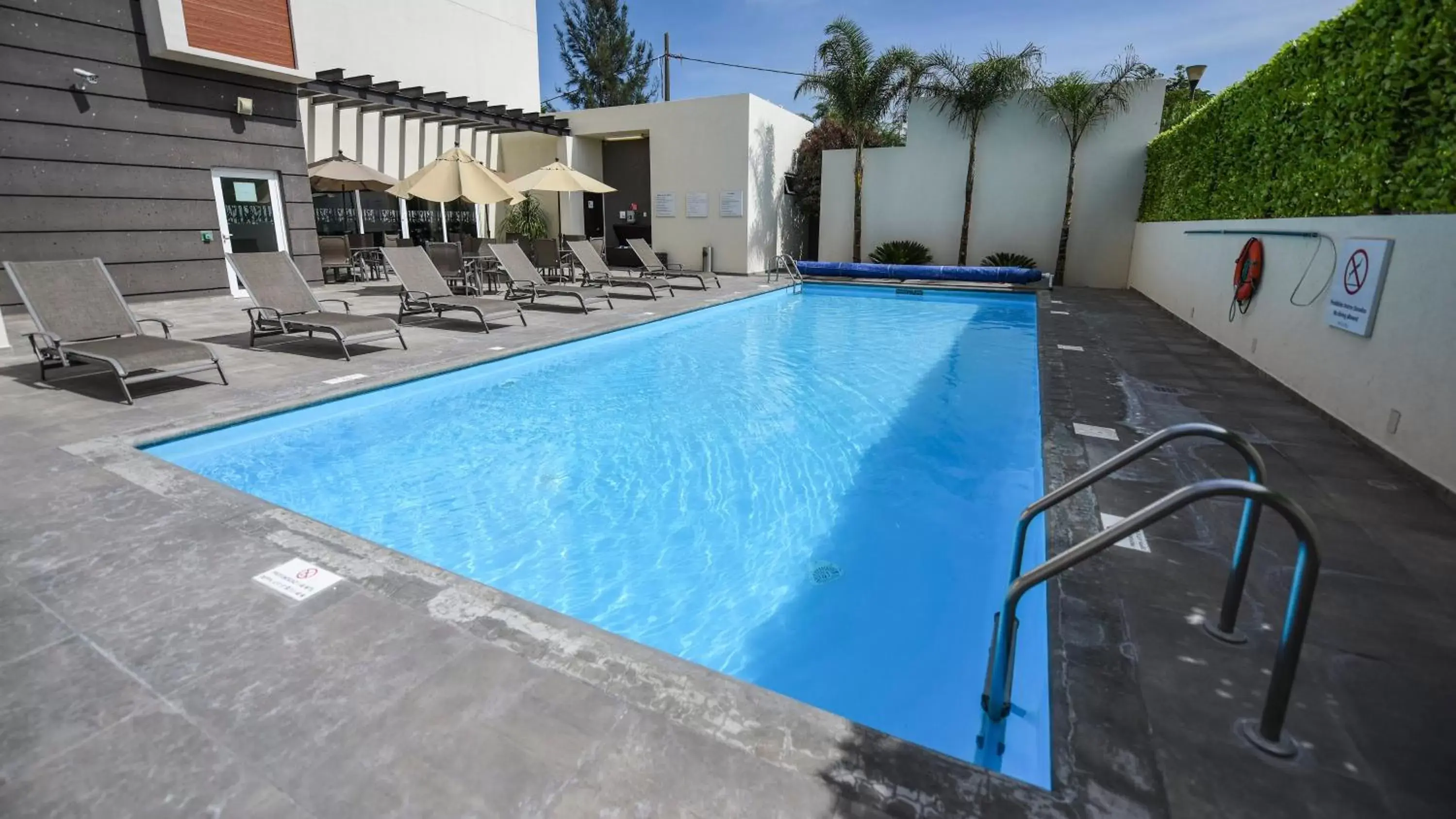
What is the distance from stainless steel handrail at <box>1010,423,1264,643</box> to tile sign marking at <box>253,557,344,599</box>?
2833 mm

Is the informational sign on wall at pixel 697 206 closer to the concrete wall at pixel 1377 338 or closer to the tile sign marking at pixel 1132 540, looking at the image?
the concrete wall at pixel 1377 338

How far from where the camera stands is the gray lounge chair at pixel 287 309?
685cm

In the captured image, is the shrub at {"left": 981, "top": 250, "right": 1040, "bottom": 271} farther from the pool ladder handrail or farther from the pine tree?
the pine tree

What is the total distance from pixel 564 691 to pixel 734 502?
253 centimetres

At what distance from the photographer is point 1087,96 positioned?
582 inches

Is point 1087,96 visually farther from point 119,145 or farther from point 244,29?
point 119,145

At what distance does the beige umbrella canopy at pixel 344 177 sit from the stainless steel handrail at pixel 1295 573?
45.1 ft

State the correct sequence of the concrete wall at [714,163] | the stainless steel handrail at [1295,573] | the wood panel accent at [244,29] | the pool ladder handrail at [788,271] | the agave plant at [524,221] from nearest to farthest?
the stainless steel handrail at [1295,573], the wood panel accent at [244,29], the pool ladder handrail at [788,271], the concrete wall at [714,163], the agave plant at [524,221]

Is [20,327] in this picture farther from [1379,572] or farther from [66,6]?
[1379,572]

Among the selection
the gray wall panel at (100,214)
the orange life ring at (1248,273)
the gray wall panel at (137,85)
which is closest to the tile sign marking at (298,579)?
the orange life ring at (1248,273)

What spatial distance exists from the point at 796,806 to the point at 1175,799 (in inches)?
38.3

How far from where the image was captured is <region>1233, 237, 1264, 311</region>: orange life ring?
7.04 meters

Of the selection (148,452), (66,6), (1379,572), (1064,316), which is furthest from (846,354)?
(66,6)

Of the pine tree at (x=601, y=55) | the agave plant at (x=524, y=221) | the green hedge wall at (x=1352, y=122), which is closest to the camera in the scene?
the green hedge wall at (x=1352, y=122)
